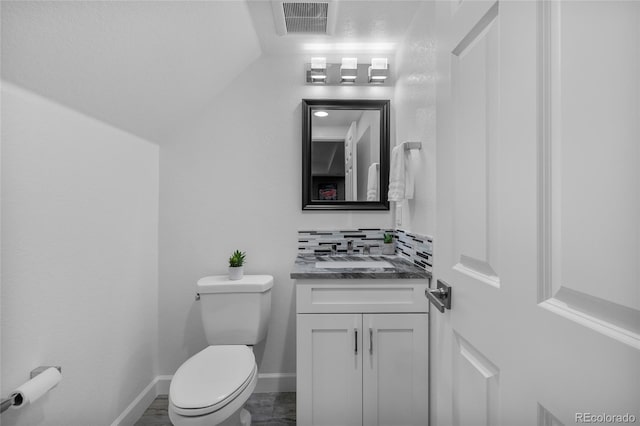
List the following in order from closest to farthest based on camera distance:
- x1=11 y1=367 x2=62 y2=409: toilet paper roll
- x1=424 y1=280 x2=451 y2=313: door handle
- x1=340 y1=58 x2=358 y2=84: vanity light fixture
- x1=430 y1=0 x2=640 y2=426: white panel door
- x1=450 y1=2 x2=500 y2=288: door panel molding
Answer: x1=430 y1=0 x2=640 y2=426: white panel door → x1=450 y1=2 x2=500 y2=288: door panel molding → x1=424 y1=280 x2=451 y2=313: door handle → x1=11 y1=367 x2=62 y2=409: toilet paper roll → x1=340 y1=58 x2=358 y2=84: vanity light fixture

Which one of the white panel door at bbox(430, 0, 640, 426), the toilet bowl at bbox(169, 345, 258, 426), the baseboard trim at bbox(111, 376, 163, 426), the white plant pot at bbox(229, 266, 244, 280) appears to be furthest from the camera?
the white plant pot at bbox(229, 266, 244, 280)

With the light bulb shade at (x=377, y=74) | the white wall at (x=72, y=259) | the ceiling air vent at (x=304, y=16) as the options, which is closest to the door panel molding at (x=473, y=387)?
the white wall at (x=72, y=259)

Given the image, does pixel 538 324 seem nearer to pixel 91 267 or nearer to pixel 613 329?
pixel 613 329

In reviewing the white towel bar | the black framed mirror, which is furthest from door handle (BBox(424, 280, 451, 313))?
the black framed mirror

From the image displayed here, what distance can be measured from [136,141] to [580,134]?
1978 millimetres

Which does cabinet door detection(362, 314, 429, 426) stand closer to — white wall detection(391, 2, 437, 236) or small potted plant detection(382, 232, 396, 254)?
white wall detection(391, 2, 437, 236)

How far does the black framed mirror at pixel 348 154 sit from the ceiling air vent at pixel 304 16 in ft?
1.44

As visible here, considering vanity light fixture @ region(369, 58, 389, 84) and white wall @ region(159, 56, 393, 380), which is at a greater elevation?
vanity light fixture @ region(369, 58, 389, 84)

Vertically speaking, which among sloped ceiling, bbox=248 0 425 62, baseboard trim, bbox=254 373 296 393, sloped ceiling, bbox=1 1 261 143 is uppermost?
sloped ceiling, bbox=248 0 425 62

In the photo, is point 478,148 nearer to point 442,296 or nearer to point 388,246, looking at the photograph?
point 442,296

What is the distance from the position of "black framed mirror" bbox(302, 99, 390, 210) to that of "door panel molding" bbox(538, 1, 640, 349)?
64.5 inches

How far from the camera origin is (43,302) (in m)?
1.12

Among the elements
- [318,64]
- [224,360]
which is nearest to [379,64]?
[318,64]

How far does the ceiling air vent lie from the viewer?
160 cm
